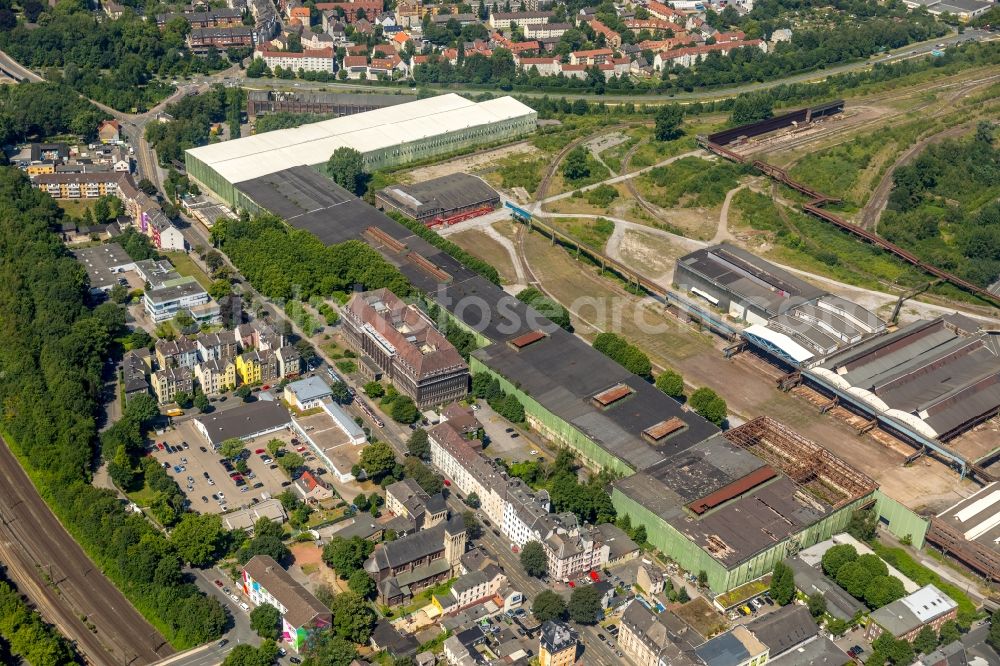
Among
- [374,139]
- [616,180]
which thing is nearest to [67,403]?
[374,139]

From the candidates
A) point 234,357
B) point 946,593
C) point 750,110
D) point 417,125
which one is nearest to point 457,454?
point 234,357

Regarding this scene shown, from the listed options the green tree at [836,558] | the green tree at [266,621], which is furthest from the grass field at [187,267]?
the green tree at [836,558]

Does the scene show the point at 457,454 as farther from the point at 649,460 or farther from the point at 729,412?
the point at 729,412

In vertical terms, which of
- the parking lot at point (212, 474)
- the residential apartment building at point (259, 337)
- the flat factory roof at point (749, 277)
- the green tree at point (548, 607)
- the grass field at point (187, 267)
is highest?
the flat factory roof at point (749, 277)

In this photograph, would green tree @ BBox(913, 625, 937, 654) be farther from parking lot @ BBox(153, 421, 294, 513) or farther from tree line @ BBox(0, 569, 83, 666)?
tree line @ BBox(0, 569, 83, 666)

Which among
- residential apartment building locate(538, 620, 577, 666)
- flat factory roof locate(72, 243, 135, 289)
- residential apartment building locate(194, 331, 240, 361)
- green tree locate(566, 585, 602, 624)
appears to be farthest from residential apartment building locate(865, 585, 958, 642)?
flat factory roof locate(72, 243, 135, 289)

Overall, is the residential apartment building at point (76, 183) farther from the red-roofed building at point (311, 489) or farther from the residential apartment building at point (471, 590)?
the residential apartment building at point (471, 590)

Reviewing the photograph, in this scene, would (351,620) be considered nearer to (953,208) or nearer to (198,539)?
(198,539)
